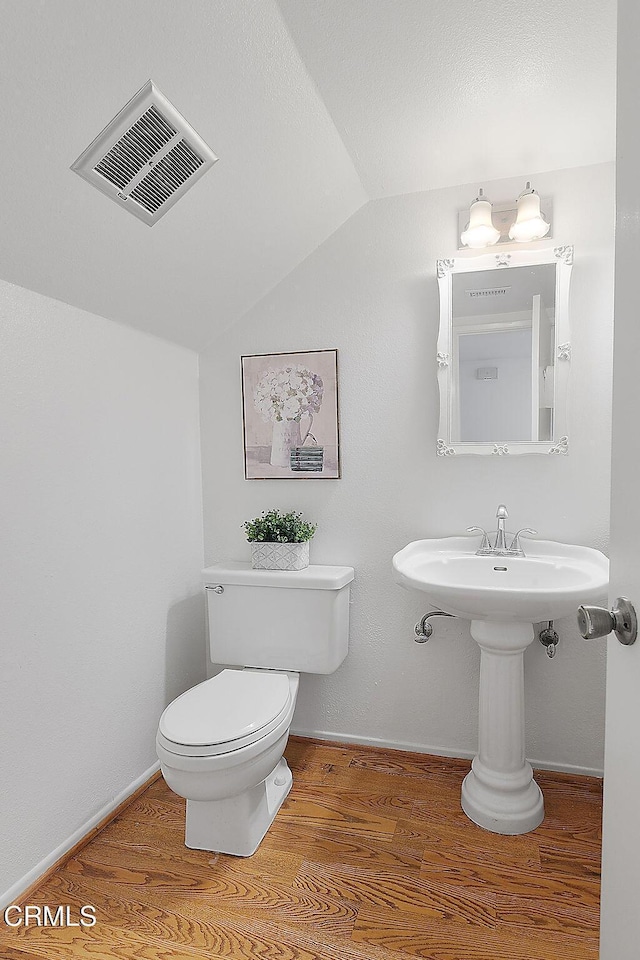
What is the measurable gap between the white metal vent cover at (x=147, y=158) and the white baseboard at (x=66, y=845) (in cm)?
181

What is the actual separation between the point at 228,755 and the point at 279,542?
0.81 m

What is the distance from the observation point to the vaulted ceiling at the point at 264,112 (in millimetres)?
1208

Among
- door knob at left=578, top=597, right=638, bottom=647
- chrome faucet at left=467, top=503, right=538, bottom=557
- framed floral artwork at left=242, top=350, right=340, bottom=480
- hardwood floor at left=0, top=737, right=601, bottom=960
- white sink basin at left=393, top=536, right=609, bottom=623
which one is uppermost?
framed floral artwork at left=242, top=350, right=340, bottom=480

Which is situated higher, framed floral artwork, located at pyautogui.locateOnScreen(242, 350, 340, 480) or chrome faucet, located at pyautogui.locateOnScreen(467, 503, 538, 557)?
framed floral artwork, located at pyautogui.locateOnScreen(242, 350, 340, 480)

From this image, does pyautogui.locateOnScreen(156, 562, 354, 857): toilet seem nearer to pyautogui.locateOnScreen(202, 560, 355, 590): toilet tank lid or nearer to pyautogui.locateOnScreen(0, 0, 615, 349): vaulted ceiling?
pyautogui.locateOnScreen(202, 560, 355, 590): toilet tank lid

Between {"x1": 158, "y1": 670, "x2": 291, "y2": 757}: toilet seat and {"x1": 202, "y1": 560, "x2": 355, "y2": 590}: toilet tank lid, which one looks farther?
{"x1": 202, "y1": 560, "x2": 355, "y2": 590}: toilet tank lid

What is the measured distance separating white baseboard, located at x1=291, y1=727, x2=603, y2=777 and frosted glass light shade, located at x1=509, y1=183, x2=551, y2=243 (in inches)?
72.9

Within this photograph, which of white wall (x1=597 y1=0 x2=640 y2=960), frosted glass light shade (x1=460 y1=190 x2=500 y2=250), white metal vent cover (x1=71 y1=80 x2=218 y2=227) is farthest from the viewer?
frosted glass light shade (x1=460 y1=190 x2=500 y2=250)

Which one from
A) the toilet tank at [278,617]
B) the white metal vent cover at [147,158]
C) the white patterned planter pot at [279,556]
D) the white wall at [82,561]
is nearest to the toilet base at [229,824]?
the white wall at [82,561]

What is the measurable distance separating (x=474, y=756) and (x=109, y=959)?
1.34m

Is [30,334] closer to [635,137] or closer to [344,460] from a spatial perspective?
[344,460]

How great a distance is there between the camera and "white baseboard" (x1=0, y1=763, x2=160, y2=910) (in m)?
1.53

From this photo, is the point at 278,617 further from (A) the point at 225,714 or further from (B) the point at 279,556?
(A) the point at 225,714

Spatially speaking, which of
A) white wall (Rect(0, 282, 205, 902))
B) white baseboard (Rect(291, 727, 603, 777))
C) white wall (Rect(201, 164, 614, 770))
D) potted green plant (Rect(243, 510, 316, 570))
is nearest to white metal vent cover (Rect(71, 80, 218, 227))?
white wall (Rect(0, 282, 205, 902))
